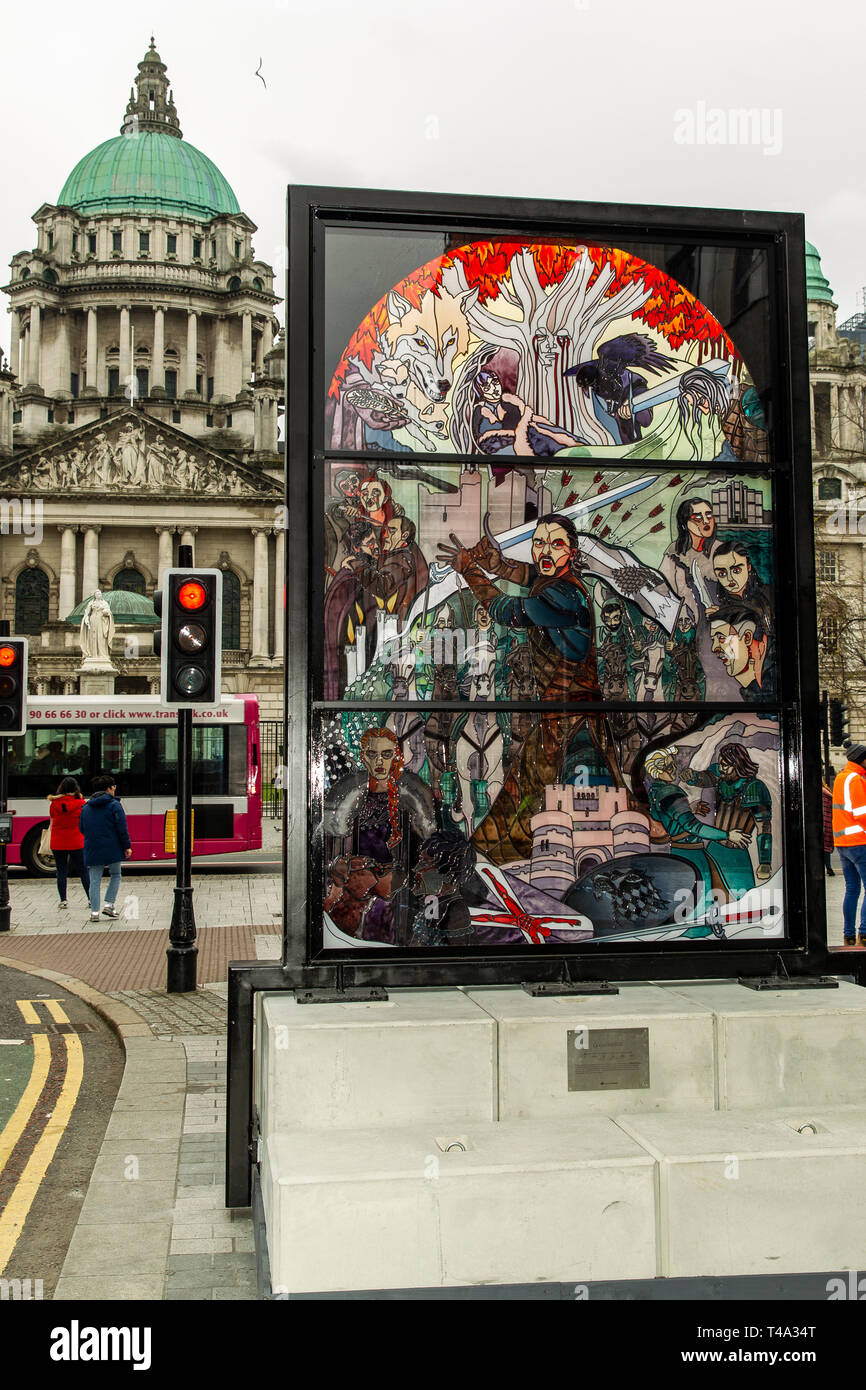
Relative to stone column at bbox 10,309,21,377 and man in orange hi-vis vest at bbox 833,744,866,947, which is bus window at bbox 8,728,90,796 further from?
stone column at bbox 10,309,21,377

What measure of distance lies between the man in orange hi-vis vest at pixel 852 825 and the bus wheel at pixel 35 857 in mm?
14746

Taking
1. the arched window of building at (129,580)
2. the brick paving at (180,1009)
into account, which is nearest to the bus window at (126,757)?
the brick paving at (180,1009)

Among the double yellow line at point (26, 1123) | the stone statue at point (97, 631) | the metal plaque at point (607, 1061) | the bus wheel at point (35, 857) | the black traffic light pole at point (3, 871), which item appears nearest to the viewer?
the metal plaque at point (607, 1061)

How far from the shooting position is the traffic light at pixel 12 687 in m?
15.2

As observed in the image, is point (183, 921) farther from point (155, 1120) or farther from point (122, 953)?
point (155, 1120)

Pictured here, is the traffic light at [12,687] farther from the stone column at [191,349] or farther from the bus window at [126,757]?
the stone column at [191,349]

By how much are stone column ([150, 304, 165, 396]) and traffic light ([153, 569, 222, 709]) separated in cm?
7697

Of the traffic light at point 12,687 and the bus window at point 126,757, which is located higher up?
the traffic light at point 12,687

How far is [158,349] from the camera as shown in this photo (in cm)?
8538

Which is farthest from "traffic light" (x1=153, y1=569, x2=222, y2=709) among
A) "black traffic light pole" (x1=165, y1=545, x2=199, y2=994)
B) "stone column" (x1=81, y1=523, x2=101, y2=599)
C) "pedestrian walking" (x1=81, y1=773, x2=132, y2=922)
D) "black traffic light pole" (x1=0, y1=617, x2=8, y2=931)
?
"stone column" (x1=81, y1=523, x2=101, y2=599)

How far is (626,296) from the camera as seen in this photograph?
16.9 feet

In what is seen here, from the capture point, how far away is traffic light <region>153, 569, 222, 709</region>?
412 inches

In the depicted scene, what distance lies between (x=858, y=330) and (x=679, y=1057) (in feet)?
407
